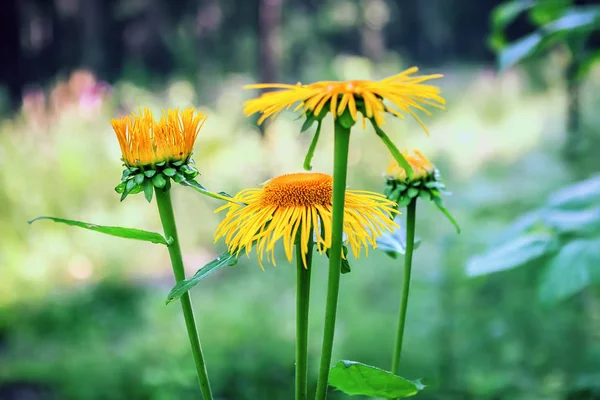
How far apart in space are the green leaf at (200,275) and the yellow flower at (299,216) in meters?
0.01

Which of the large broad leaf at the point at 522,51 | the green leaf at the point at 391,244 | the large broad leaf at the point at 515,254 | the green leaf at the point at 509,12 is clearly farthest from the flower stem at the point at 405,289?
the green leaf at the point at 509,12

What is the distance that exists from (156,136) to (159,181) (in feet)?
0.13

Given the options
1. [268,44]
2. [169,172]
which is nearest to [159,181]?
[169,172]

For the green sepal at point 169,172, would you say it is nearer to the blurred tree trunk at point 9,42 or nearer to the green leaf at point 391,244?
the green leaf at point 391,244

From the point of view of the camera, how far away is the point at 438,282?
199cm

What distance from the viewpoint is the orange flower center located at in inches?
19.7

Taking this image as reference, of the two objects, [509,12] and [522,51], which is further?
[509,12]

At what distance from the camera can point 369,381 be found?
46cm

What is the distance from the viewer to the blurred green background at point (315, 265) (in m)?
1.73

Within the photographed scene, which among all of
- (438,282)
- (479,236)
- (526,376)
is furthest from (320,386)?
(479,236)

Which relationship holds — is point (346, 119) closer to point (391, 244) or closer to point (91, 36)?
point (391, 244)

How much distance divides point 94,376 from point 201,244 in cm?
177

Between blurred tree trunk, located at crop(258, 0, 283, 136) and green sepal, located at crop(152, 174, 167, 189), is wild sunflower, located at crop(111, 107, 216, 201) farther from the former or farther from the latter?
blurred tree trunk, located at crop(258, 0, 283, 136)

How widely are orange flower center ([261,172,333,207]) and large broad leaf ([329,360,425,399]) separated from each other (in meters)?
0.14
